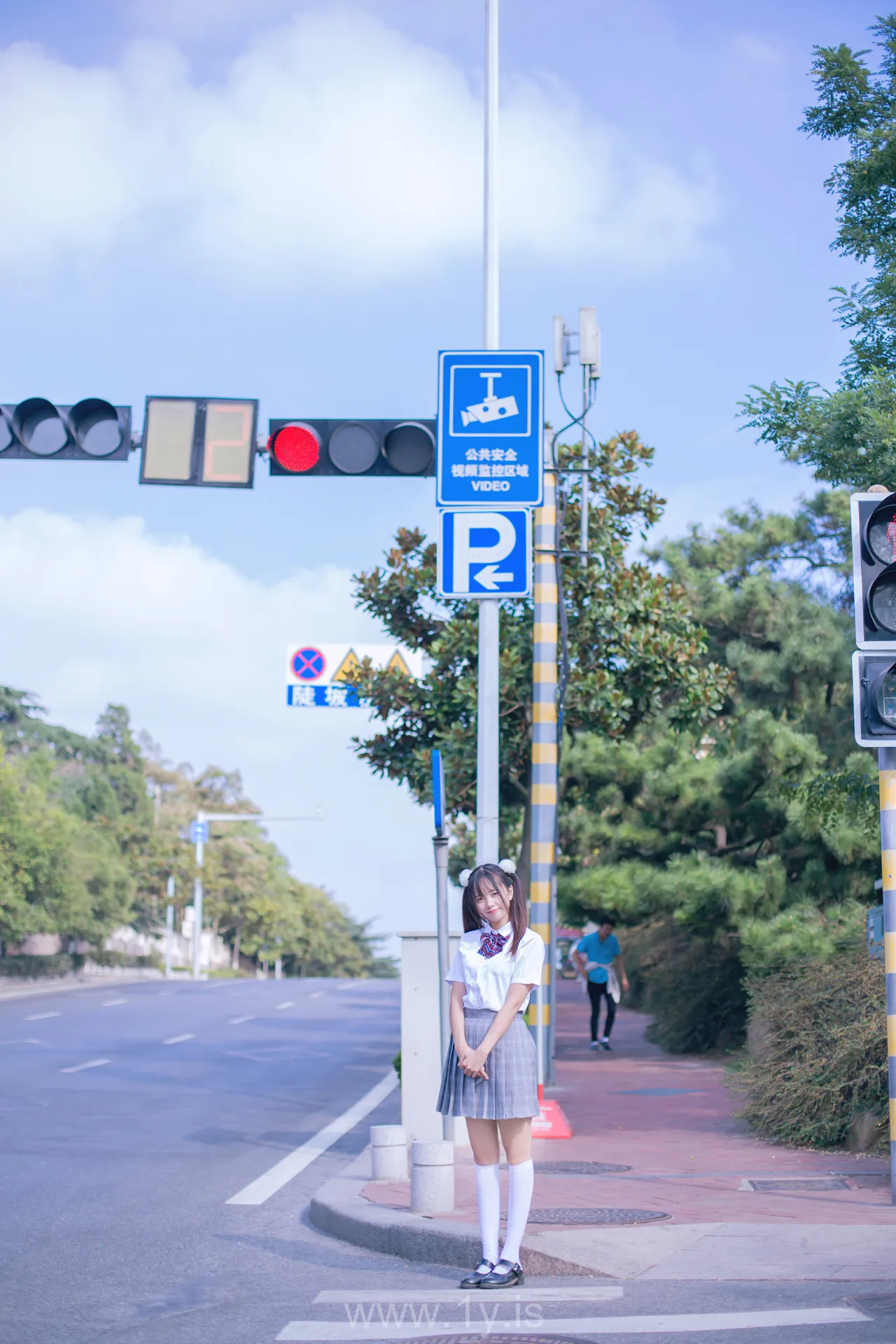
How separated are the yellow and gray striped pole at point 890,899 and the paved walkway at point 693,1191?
0.51 m

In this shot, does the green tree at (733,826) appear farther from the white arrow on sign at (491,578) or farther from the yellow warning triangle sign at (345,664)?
the white arrow on sign at (491,578)

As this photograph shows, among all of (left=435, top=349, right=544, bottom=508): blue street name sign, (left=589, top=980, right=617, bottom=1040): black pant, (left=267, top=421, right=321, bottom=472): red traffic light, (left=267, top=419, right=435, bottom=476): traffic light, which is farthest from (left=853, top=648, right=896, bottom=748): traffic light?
(left=589, top=980, right=617, bottom=1040): black pant

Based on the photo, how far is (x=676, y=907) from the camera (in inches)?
635

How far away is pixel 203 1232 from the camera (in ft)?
24.3

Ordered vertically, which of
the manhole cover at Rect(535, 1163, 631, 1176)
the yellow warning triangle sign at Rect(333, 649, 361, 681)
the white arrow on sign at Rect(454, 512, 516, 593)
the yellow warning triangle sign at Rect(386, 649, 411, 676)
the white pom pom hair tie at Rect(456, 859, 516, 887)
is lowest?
the manhole cover at Rect(535, 1163, 631, 1176)

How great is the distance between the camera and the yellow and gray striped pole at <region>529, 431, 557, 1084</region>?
12.3 meters

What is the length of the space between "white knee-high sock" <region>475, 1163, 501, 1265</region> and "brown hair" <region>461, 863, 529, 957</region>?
2.97 ft

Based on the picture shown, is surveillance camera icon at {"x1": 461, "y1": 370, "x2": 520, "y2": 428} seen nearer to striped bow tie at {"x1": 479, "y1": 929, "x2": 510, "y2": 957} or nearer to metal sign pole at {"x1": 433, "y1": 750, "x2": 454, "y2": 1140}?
metal sign pole at {"x1": 433, "y1": 750, "x2": 454, "y2": 1140}

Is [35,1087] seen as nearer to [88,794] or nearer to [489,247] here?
[489,247]

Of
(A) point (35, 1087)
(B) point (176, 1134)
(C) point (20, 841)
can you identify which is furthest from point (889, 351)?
(C) point (20, 841)

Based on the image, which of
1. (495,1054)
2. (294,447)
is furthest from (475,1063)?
(294,447)

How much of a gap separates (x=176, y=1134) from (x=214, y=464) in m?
5.16

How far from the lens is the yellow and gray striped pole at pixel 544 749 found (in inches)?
486

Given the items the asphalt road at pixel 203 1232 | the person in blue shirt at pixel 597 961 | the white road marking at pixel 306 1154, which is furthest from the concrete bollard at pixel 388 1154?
the person in blue shirt at pixel 597 961
